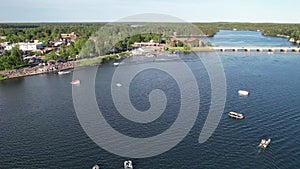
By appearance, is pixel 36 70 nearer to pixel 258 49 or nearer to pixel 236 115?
pixel 236 115

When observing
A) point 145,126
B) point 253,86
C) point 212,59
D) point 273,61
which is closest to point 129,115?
point 145,126

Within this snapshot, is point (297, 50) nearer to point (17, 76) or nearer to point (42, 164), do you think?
point (17, 76)

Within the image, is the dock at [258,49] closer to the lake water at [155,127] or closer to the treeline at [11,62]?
the lake water at [155,127]

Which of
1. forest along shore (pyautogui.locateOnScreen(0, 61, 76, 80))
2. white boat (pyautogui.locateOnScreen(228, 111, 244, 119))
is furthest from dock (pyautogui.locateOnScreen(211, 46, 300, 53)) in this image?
white boat (pyautogui.locateOnScreen(228, 111, 244, 119))

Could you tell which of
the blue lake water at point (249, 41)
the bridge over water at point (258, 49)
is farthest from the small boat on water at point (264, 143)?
the blue lake water at point (249, 41)

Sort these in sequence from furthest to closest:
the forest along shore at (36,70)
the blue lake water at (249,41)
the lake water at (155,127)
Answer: the blue lake water at (249,41) → the forest along shore at (36,70) → the lake water at (155,127)

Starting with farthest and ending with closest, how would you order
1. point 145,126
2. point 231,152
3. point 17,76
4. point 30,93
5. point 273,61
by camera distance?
point 273,61 < point 17,76 < point 30,93 < point 145,126 < point 231,152

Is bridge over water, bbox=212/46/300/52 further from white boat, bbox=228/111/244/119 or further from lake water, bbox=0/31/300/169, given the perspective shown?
white boat, bbox=228/111/244/119

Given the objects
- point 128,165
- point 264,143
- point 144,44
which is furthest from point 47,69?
point 144,44
